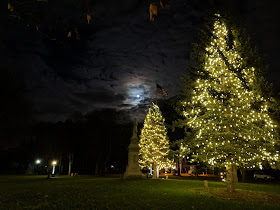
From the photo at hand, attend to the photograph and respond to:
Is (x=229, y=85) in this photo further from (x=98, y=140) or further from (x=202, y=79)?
(x=98, y=140)

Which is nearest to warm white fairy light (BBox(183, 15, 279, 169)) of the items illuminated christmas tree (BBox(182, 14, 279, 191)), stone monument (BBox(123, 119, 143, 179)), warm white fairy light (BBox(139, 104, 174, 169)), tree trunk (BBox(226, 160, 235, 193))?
illuminated christmas tree (BBox(182, 14, 279, 191))

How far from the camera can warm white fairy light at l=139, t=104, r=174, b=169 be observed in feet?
95.5

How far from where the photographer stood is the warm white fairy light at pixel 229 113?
12.1 m

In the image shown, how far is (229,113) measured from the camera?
13.2 metres

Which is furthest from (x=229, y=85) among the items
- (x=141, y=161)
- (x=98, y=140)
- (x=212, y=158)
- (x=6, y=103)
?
(x=98, y=140)

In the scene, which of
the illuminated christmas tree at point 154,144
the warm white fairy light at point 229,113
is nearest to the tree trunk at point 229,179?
the warm white fairy light at point 229,113

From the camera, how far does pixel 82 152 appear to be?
48.5 metres

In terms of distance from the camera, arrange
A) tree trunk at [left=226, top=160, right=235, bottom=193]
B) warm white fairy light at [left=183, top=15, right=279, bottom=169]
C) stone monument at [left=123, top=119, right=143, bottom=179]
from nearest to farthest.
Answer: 1. warm white fairy light at [left=183, top=15, right=279, bottom=169]
2. tree trunk at [left=226, top=160, right=235, bottom=193]
3. stone monument at [left=123, top=119, right=143, bottom=179]

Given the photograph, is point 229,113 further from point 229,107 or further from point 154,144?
point 154,144

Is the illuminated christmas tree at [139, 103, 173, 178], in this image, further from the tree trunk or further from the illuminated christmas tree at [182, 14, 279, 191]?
the tree trunk

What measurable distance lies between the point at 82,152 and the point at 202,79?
41.4m

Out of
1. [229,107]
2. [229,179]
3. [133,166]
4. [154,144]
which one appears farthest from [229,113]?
[154,144]

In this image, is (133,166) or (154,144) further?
(154,144)

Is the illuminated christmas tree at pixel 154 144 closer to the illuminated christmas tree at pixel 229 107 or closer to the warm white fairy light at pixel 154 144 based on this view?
the warm white fairy light at pixel 154 144
